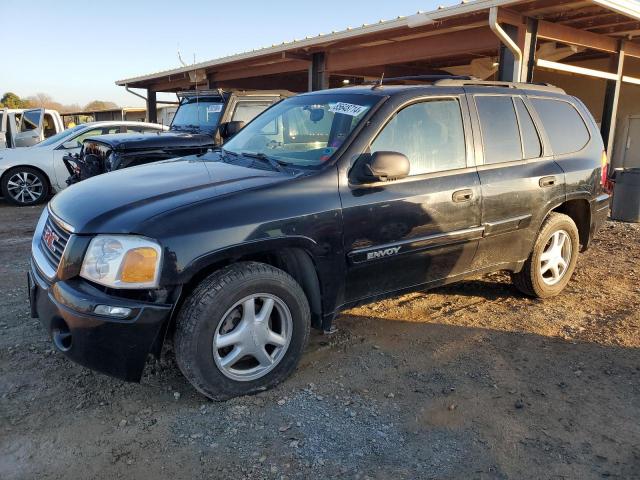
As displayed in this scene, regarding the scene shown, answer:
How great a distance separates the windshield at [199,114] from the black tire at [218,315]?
5.45 metres

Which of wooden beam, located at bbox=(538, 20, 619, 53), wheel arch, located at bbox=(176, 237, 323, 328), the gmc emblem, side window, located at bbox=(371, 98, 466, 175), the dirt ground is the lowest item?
the dirt ground

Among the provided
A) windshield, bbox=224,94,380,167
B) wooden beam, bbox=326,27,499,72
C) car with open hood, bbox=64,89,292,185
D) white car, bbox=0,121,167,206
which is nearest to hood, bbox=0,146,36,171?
white car, bbox=0,121,167,206

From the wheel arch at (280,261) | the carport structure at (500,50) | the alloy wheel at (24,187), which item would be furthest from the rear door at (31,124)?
the wheel arch at (280,261)

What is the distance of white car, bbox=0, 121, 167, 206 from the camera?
31.6 ft

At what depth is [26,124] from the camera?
42.3ft

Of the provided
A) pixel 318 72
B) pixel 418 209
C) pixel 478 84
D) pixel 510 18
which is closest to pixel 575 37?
pixel 510 18

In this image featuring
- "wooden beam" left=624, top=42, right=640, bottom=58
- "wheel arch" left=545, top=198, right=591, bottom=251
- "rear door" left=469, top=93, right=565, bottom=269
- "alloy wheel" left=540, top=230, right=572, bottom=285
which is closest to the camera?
"rear door" left=469, top=93, right=565, bottom=269

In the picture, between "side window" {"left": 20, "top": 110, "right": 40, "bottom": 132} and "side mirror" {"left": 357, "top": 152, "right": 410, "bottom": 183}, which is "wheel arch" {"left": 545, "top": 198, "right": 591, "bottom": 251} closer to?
"side mirror" {"left": 357, "top": 152, "right": 410, "bottom": 183}

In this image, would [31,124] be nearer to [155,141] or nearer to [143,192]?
[155,141]

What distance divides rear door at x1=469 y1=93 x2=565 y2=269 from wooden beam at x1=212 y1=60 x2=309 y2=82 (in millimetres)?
9683

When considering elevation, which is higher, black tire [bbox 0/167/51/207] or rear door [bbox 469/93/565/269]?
rear door [bbox 469/93/565/269]

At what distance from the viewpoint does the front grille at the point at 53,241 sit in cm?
286

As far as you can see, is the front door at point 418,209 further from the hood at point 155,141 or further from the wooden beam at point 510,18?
the wooden beam at point 510,18

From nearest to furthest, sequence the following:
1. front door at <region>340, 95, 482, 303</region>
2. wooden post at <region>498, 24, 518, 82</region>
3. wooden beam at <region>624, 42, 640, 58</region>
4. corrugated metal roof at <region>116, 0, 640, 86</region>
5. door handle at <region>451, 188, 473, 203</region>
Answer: front door at <region>340, 95, 482, 303</region> < door handle at <region>451, 188, 473, 203</region> < corrugated metal roof at <region>116, 0, 640, 86</region> < wooden post at <region>498, 24, 518, 82</region> < wooden beam at <region>624, 42, 640, 58</region>
